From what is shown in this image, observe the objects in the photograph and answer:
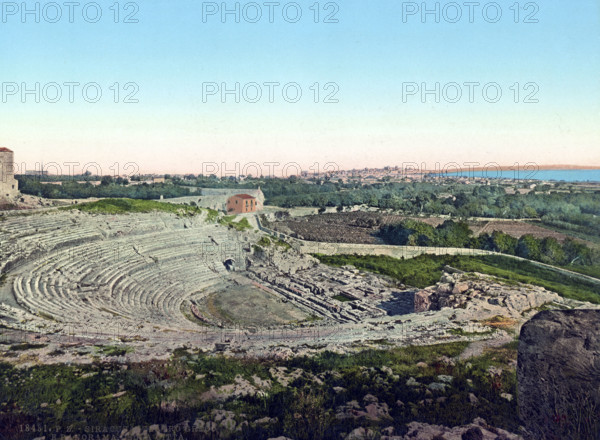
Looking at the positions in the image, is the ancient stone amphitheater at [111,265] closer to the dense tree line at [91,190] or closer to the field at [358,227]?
the field at [358,227]

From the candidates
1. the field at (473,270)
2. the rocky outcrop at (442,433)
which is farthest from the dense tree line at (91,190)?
the rocky outcrop at (442,433)

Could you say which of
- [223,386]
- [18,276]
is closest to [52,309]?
[18,276]

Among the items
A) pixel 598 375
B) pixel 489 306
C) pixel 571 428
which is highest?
pixel 598 375

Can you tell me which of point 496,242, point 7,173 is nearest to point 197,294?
point 7,173

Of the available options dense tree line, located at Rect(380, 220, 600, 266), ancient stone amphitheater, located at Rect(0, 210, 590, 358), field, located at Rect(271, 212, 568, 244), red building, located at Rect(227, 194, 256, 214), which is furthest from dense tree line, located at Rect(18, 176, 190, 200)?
dense tree line, located at Rect(380, 220, 600, 266)

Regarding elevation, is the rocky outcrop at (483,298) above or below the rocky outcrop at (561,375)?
below

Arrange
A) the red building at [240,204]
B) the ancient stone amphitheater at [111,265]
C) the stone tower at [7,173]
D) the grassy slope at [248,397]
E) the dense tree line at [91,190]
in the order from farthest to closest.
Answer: the red building at [240,204], the dense tree line at [91,190], the stone tower at [7,173], the ancient stone amphitheater at [111,265], the grassy slope at [248,397]

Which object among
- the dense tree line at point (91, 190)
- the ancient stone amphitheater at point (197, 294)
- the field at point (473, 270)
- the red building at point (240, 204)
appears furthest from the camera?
the red building at point (240, 204)

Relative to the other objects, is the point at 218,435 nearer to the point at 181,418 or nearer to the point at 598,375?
the point at 181,418
